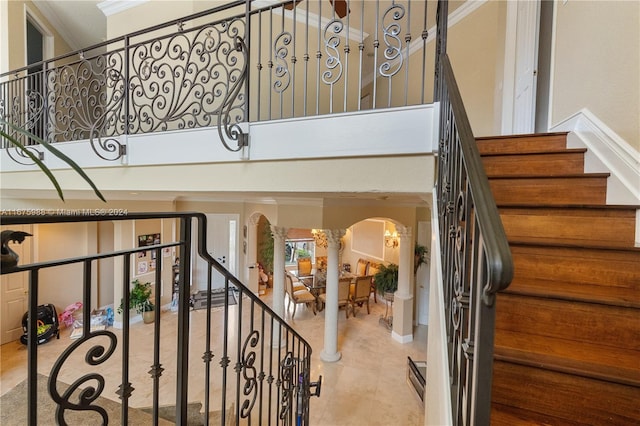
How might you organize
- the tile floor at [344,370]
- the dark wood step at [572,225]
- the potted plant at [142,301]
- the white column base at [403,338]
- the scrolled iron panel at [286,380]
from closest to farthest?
1. the dark wood step at [572,225]
2. the scrolled iron panel at [286,380]
3. the tile floor at [344,370]
4. the white column base at [403,338]
5. the potted plant at [142,301]

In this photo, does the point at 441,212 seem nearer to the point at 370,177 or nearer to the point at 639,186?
the point at 370,177

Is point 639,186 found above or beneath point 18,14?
beneath

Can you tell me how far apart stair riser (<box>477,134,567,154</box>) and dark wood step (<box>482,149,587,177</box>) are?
14cm

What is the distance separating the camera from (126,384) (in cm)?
87

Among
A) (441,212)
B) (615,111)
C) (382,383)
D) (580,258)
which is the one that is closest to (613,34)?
(615,111)

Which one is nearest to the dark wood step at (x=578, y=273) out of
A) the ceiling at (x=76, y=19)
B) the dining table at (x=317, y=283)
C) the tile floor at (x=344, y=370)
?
the tile floor at (x=344, y=370)

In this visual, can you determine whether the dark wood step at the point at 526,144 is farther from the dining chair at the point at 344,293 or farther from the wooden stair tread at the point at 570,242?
the dining chair at the point at 344,293

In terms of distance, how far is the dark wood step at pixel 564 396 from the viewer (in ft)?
2.84

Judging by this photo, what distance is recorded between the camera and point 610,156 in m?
1.55

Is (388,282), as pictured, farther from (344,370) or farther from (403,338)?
(344,370)

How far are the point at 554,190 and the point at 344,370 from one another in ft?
12.9

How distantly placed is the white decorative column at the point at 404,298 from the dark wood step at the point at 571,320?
4499 mm

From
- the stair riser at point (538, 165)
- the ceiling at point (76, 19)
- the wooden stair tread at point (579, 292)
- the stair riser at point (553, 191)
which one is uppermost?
the ceiling at point (76, 19)

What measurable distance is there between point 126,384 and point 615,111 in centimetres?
258
